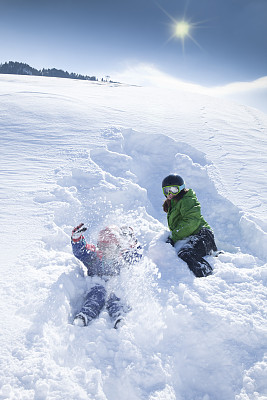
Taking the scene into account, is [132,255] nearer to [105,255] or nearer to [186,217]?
[105,255]

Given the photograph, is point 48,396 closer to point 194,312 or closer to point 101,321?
point 101,321

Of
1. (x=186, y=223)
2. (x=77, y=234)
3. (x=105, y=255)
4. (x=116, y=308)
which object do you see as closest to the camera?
(x=116, y=308)

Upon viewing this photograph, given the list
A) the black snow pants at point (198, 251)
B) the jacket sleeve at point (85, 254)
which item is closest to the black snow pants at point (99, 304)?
the jacket sleeve at point (85, 254)

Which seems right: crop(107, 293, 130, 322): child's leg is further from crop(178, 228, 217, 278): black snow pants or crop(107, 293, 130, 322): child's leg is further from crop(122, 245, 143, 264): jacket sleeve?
crop(178, 228, 217, 278): black snow pants

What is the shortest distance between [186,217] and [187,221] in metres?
0.07

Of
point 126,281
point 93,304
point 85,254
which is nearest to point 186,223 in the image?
point 126,281

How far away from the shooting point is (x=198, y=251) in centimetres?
356

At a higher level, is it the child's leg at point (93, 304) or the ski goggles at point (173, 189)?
the ski goggles at point (173, 189)

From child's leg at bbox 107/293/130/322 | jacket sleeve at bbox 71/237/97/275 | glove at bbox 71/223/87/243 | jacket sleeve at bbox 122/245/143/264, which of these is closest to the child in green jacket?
jacket sleeve at bbox 122/245/143/264

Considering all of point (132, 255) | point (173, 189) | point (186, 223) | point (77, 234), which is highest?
point (173, 189)

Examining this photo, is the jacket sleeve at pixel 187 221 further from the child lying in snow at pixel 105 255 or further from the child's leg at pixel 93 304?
the child's leg at pixel 93 304

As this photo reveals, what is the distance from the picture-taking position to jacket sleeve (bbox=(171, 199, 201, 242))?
12.5 feet

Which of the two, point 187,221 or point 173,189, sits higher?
point 173,189

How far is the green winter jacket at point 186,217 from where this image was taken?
3.80 metres
